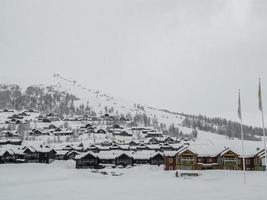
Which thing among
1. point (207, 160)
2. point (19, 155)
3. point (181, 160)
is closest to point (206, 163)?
point (207, 160)

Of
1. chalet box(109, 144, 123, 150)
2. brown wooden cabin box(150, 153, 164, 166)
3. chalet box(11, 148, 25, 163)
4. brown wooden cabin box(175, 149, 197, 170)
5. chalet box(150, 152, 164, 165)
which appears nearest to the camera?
brown wooden cabin box(175, 149, 197, 170)

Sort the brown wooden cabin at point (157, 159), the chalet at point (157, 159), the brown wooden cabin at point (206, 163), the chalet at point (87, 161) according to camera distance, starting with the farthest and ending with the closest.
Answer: the brown wooden cabin at point (157, 159)
the chalet at point (157, 159)
the chalet at point (87, 161)
the brown wooden cabin at point (206, 163)

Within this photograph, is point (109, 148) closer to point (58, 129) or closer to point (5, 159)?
point (5, 159)

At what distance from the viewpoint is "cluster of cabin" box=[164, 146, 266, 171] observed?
238 feet

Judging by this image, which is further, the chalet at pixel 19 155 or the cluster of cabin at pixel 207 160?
the chalet at pixel 19 155

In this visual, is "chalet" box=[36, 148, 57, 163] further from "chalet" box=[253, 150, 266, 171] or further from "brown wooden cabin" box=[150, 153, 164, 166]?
"chalet" box=[253, 150, 266, 171]

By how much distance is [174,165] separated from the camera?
3017 inches

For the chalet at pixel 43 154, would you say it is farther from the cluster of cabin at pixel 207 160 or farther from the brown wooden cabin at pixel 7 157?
the cluster of cabin at pixel 207 160

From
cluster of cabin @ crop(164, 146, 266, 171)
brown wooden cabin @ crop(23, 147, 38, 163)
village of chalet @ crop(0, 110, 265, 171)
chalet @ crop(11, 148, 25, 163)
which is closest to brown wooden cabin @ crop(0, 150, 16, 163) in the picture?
village of chalet @ crop(0, 110, 265, 171)

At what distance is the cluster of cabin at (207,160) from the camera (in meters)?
72.6

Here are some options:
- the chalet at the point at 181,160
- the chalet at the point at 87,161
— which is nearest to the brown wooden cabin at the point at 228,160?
the chalet at the point at 181,160

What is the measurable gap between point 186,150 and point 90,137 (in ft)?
234

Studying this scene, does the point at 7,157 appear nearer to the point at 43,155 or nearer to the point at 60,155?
the point at 43,155

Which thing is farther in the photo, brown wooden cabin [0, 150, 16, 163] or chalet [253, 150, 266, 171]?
brown wooden cabin [0, 150, 16, 163]
